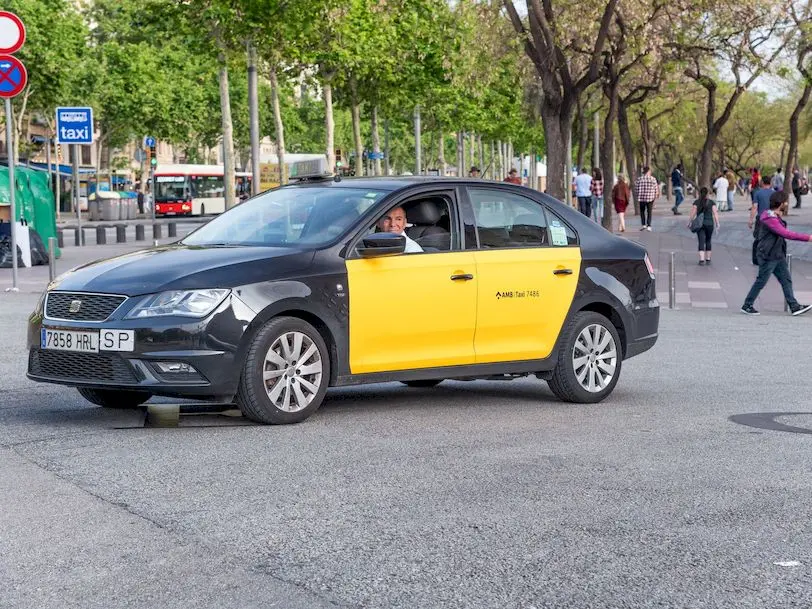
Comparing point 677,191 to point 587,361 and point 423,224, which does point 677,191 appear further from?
point 423,224

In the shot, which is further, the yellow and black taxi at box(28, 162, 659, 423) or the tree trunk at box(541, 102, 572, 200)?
the tree trunk at box(541, 102, 572, 200)

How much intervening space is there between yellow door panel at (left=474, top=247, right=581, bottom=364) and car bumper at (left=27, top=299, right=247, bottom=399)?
6.19 feet

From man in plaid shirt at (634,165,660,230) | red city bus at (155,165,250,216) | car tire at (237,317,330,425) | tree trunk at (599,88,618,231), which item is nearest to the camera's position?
car tire at (237,317,330,425)

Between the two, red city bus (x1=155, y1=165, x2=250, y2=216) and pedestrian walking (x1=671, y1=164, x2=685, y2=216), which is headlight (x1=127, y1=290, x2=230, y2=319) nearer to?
pedestrian walking (x1=671, y1=164, x2=685, y2=216)

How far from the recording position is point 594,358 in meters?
10.4

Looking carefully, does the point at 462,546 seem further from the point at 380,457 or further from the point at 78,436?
the point at 78,436

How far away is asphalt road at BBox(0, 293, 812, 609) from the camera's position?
17.0 ft

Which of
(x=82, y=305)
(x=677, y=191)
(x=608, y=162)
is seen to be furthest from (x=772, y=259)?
(x=677, y=191)

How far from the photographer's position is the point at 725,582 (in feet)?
17.3

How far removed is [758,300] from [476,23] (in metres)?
14.0

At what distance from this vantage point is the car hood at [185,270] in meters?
8.52

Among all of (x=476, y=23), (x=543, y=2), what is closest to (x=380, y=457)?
(x=543, y=2)

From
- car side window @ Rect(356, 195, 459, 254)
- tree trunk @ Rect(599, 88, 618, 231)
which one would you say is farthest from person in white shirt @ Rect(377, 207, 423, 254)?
tree trunk @ Rect(599, 88, 618, 231)

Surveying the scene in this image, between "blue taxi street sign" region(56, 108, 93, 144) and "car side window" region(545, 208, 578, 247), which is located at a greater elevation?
"blue taxi street sign" region(56, 108, 93, 144)
